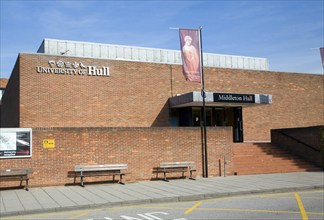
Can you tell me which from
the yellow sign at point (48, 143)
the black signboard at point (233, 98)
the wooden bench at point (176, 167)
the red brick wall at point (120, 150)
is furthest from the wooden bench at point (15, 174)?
the black signboard at point (233, 98)

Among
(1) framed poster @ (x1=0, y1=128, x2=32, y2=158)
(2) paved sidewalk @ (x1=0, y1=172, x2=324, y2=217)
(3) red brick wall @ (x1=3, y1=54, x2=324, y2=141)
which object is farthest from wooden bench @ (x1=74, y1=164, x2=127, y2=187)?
(3) red brick wall @ (x1=3, y1=54, x2=324, y2=141)

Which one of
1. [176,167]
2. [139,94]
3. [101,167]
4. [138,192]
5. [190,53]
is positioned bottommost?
[138,192]

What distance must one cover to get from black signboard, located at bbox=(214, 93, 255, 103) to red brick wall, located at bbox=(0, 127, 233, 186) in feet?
17.1

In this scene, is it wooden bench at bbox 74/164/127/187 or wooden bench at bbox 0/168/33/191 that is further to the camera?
wooden bench at bbox 74/164/127/187

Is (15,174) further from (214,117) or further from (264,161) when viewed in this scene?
(214,117)

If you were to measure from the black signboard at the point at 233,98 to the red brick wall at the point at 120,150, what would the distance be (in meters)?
5.20

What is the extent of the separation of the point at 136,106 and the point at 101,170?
990 cm

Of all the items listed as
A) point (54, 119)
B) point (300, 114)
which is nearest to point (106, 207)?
point (54, 119)

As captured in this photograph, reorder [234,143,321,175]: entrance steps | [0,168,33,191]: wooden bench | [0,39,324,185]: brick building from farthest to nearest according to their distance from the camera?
[234,143,321,175]: entrance steps
[0,39,324,185]: brick building
[0,168,33,191]: wooden bench

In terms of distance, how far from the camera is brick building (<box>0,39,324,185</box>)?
1652 centimetres

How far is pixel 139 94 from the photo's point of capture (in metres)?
26.1

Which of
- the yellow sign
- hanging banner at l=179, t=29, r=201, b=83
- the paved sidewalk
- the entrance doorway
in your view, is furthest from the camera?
the entrance doorway

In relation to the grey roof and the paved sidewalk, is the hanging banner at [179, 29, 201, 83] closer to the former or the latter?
the paved sidewalk

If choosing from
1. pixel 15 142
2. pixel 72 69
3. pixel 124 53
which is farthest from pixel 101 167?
pixel 124 53
